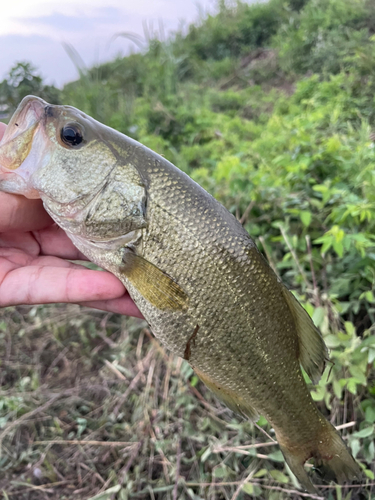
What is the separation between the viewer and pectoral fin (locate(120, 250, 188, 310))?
4.40 feet

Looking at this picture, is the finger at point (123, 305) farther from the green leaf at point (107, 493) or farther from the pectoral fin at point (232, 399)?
the green leaf at point (107, 493)

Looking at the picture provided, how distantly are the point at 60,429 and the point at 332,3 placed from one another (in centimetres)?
786

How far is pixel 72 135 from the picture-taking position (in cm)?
136

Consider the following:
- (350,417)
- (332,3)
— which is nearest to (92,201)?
(350,417)

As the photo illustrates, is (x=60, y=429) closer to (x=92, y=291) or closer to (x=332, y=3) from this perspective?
(x=92, y=291)

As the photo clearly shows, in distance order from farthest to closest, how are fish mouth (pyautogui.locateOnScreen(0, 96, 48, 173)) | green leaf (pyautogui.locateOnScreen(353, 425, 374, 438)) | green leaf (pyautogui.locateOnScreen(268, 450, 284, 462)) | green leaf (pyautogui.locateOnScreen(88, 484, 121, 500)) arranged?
1. green leaf (pyautogui.locateOnScreen(88, 484, 121, 500))
2. green leaf (pyautogui.locateOnScreen(268, 450, 284, 462))
3. green leaf (pyautogui.locateOnScreen(353, 425, 374, 438))
4. fish mouth (pyautogui.locateOnScreen(0, 96, 48, 173))

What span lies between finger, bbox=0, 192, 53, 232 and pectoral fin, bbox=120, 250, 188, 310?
0.58 metres

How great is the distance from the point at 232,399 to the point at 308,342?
0.43m

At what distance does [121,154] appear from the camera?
1.39 m

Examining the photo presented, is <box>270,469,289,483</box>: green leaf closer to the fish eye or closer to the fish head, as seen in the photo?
the fish head

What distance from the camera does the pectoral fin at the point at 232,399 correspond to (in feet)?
4.92

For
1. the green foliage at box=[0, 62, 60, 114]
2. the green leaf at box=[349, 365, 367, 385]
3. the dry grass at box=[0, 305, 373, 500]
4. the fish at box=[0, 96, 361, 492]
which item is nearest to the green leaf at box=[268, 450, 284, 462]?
the dry grass at box=[0, 305, 373, 500]

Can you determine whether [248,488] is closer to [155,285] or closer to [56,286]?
[155,285]

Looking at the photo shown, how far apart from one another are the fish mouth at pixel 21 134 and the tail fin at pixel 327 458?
163 cm
